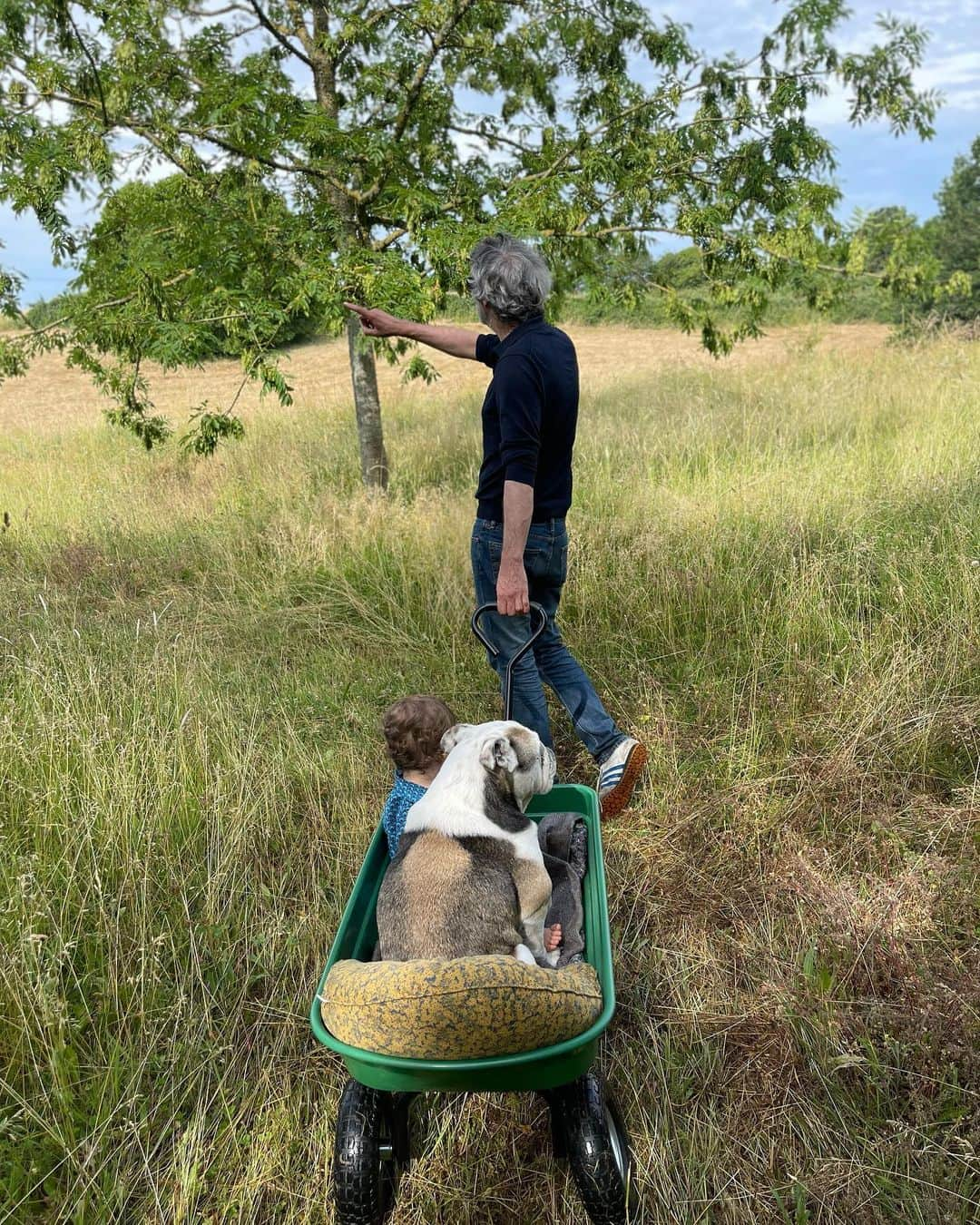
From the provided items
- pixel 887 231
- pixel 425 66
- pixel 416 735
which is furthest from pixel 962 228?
pixel 416 735

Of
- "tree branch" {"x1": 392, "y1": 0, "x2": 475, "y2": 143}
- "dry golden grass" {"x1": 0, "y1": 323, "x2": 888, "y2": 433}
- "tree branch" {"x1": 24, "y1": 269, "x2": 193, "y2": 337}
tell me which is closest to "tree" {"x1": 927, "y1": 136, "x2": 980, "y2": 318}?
"dry golden grass" {"x1": 0, "y1": 323, "x2": 888, "y2": 433}

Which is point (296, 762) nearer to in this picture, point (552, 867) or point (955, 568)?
point (552, 867)

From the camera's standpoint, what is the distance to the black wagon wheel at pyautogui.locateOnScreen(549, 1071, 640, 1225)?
2.14 m

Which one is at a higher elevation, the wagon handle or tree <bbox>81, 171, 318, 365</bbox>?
tree <bbox>81, 171, 318, 365</bbox>

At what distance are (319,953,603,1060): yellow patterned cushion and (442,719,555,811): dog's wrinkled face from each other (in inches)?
26.3

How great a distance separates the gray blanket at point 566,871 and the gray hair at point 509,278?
1.95 metres

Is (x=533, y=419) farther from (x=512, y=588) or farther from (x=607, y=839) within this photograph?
(x=607, y=839)

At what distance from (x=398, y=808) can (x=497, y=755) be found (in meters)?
0.57

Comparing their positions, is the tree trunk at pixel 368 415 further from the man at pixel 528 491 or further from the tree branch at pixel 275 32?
the man at pixel 528 491

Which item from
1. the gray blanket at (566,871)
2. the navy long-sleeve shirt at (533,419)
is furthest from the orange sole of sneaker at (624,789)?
the navy long-sleeve shirt at (533,419)

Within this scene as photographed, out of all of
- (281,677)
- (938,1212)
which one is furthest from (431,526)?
(938,1212)

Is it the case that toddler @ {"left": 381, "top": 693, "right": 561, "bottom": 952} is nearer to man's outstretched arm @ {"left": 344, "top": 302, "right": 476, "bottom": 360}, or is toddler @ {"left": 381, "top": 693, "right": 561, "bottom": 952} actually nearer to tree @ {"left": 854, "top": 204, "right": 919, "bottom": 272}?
man's outstretched arm @ {"left": 344, "top": 302, "right": 476, "bottom": 360}

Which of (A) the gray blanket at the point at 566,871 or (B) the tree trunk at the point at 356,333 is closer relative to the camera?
(A) the gray blanket at the point at 566,871

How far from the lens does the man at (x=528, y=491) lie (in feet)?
10.8
